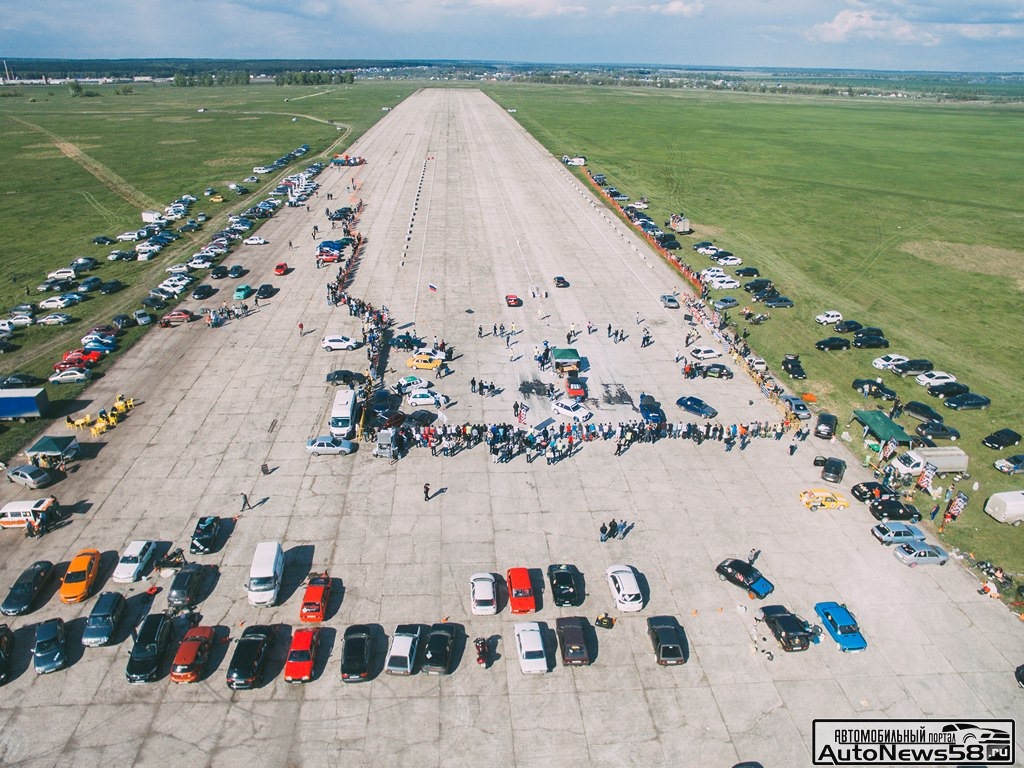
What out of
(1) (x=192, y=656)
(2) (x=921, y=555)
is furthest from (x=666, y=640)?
(1) (x=192, y=656)

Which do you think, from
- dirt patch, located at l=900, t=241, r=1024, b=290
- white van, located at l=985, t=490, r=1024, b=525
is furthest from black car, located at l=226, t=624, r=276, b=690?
dirt patch, located at l=900, t=241, r=1024, b=290

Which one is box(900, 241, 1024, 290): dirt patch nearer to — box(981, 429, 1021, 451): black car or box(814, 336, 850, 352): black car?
box(814, 336, 850, 352): black car

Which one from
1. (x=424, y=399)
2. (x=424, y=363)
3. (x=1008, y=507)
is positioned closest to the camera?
(x=1008, y=507)

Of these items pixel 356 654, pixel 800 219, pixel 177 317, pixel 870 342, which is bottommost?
pixel 356 654

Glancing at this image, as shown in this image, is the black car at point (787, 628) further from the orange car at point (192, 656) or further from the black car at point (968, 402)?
the black car at point (968, 402)

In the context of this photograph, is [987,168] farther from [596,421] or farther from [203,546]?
[203,546]

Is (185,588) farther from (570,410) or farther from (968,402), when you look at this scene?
(968,402)

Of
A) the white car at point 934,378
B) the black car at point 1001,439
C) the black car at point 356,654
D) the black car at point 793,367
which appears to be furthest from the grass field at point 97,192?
the white car at point 934,378
